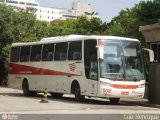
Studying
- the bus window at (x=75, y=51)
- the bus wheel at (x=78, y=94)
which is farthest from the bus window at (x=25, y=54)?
the bus wheel at (x=78, y=94)

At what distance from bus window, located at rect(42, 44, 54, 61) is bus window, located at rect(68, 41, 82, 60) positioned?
7.72 feet

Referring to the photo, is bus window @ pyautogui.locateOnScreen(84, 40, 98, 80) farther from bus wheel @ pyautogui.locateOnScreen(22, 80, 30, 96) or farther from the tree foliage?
the tree foliage

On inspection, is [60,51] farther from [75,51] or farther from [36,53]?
[36,53]

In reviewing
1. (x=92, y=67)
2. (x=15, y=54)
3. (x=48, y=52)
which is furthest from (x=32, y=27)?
(x=92, y=67)

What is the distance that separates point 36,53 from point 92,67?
7.24 meters

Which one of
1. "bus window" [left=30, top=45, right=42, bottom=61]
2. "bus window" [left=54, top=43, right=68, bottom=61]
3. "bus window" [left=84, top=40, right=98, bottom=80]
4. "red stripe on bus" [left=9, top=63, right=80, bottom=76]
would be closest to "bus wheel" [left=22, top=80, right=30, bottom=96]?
"red stripe on bus" [left=9, top=63, right=80, bottom=76]

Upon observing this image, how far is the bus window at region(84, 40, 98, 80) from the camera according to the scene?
2297 centimetres

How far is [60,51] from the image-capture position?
2656cm

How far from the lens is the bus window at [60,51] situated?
2605 centimetres

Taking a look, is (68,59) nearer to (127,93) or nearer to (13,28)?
(127,93)

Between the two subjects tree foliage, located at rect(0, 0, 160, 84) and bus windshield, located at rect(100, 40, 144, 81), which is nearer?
bus windshield, located at rect(100, 40, 144, 81)

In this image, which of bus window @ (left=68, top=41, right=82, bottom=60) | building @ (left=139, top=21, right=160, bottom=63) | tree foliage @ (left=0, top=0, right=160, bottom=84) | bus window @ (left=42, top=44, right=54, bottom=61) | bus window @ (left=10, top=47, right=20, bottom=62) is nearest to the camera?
bus window @ (left=68, top=41, right=82, bottom=60)

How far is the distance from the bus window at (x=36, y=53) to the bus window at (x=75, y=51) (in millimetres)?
4074

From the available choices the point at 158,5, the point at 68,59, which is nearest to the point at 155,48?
the point at 68,59
